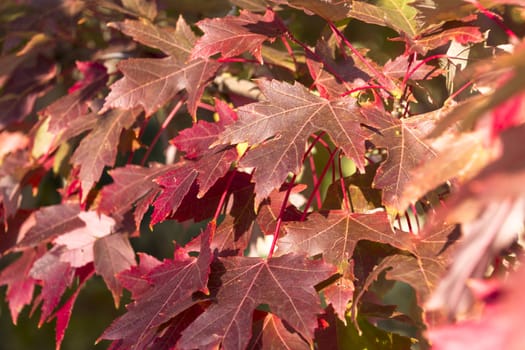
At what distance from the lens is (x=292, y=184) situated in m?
0.88

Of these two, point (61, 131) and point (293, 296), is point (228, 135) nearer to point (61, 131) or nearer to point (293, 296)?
point (293, 296)

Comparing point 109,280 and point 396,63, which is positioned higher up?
point 396,63

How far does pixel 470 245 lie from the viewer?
0.42 metres

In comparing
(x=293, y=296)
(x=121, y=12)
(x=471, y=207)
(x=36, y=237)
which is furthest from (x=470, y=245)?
(x=121, y=12)

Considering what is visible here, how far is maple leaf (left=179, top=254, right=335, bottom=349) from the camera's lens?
728mm

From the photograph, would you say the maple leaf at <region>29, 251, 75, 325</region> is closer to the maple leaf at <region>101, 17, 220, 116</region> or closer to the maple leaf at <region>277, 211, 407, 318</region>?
the maple leaf at <region>101, 17, 220, 116</region>

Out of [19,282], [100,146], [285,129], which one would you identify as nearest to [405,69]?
[285,129]

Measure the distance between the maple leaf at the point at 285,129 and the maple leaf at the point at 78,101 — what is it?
0.46 metres

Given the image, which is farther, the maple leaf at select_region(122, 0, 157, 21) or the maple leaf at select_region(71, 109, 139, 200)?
the maple leaf at select_region(122, 0, 157, 21)

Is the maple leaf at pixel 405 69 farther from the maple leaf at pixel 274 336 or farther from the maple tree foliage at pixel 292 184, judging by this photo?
the maple leaf at pixel 274 336

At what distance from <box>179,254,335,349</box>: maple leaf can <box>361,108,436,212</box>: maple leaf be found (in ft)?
0.35

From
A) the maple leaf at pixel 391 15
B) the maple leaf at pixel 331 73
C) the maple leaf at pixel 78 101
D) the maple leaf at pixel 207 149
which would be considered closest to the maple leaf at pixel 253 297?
the maple leaf at pixel 207 149

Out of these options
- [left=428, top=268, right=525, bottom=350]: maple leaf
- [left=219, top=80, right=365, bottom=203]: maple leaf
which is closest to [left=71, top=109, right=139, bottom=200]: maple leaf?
[left=219, top=80, right=365, bottom=203]: maple leaf

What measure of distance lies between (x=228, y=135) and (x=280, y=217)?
11 cm
